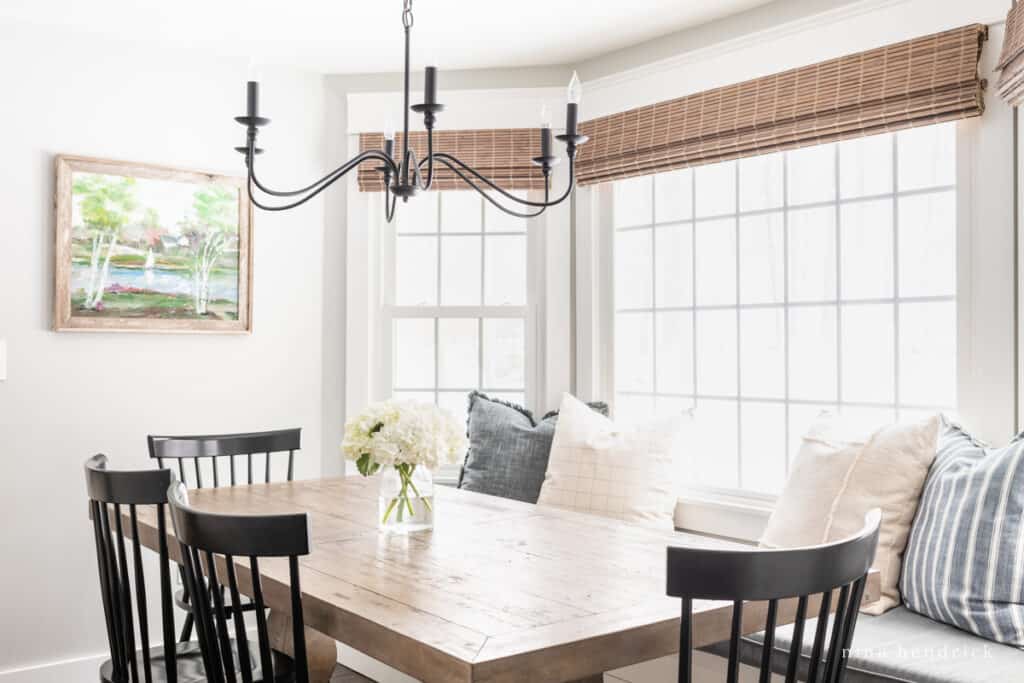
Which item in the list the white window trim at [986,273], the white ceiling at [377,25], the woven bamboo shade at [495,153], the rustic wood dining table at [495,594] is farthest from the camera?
the woven bamboo shade at [495,153]

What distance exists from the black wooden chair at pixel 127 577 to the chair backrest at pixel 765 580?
1162 mm

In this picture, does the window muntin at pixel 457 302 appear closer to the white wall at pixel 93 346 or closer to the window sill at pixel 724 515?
the white wall at pixel 93 346

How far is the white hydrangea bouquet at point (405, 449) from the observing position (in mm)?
2240

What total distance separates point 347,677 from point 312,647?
3.61ft

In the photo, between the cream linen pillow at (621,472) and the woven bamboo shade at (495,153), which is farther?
the woven bamboo shade at (495,153)

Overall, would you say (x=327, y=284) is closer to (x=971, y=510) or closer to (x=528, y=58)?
(x=528, y=58)

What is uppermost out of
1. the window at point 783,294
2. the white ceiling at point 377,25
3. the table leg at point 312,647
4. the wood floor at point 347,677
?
the white ceiling at point 377,25

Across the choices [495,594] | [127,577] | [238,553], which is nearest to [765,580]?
[495,594]

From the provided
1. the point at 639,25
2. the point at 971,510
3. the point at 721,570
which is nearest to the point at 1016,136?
the point at 971,510

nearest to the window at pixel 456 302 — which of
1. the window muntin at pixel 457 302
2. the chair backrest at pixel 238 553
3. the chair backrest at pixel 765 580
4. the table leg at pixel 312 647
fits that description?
the window muntin at pixel 457 302

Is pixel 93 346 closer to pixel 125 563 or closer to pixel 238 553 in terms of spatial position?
pixel 125 563

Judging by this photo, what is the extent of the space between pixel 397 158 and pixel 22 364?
1701mm

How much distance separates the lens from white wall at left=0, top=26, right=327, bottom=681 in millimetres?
3457

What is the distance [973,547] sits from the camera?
7.34ft
